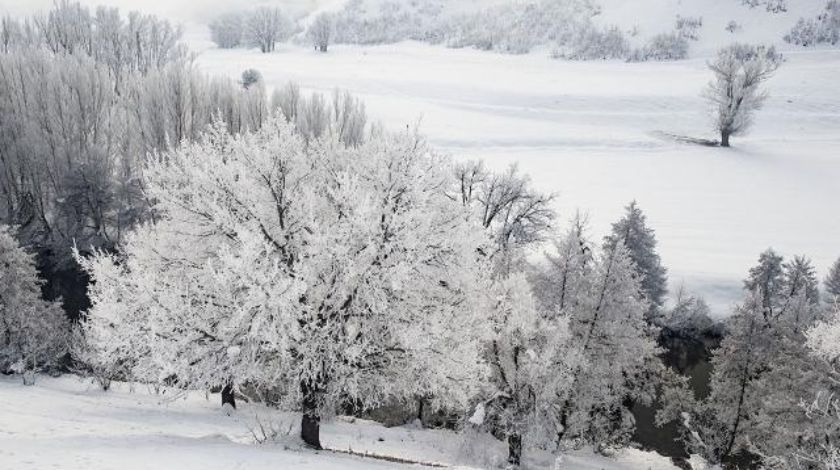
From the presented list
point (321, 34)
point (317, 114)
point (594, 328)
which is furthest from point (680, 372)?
point (321, 34)

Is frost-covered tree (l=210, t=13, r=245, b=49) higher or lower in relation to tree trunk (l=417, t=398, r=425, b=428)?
higher

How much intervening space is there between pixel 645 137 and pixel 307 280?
224 ft

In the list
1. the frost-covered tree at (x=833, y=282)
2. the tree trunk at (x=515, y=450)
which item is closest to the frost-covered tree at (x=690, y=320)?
the frost-covered tree at (x=833, y=282)

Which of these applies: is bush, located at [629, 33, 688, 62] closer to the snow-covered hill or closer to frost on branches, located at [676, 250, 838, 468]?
the snow-covered hill

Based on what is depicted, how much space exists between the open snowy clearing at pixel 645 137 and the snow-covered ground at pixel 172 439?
20.4 metres

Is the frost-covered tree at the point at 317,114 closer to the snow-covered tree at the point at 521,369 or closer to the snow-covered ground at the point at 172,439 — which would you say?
the snow-covered ground at the point at 172,439

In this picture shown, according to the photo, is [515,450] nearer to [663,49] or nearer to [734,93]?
[734,93]

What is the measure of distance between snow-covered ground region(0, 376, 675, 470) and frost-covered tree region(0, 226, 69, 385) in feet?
2.90

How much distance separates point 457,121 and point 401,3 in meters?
114

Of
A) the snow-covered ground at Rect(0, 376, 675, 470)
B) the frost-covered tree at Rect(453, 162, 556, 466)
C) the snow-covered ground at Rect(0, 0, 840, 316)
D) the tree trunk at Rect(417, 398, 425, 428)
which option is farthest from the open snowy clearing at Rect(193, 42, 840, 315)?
the snow-covered ground at Rect(0, 376, 675, 470)

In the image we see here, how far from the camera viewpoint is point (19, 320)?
23859 millimetres

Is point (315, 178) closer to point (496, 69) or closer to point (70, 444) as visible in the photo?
point (70, 444)

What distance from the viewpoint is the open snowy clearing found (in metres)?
47.9

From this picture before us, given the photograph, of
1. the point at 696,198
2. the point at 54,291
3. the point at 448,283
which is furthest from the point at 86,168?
the point at 696,198
